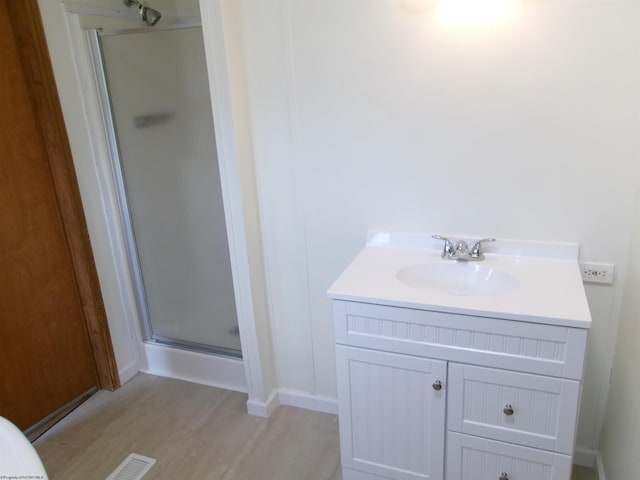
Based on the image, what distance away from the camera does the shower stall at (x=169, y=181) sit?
7.06 feet

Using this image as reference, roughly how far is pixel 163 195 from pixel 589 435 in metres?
2.16

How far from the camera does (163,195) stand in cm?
235

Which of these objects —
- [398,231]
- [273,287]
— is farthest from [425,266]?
[273,287]

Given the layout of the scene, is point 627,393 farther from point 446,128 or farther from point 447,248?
point 446,128

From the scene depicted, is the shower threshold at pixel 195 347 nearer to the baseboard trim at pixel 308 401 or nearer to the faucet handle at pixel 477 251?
the baseboard trim at pixel 308 401

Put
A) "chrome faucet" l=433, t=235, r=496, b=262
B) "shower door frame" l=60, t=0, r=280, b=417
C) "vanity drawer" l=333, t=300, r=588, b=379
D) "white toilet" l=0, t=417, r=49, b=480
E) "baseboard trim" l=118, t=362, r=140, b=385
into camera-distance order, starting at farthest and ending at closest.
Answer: "baseboard trim" l=118, t=362, r=140, b=385
"shower door frame" l=60, t=0, r=280, b=417
"chrome faucet" l=433, t=235, r=496, b=262
"vanity drawer" l=333, t=300, r=588, b=379
"white toilet" l=0, t=417, r=49, b=480

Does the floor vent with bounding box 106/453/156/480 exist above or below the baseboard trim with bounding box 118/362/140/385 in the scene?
below

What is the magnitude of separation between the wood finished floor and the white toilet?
1.15m

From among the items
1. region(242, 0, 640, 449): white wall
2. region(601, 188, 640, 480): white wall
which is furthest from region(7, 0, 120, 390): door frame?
region(601, 188, 640, 480): white wall

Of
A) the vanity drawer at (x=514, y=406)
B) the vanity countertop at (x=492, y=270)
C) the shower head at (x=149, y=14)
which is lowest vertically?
the vanity drawer at (x=514, y=406)

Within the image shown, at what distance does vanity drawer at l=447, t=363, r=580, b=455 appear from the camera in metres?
1.35

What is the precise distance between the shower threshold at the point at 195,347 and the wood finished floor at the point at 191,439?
0.65 feet

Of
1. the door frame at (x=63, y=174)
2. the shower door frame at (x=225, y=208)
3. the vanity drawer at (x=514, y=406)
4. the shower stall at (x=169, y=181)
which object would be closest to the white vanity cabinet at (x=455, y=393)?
the vanity drawer at (x=514, y=406)

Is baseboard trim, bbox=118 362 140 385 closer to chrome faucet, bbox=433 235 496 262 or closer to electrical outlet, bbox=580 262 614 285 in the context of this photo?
chrome faucet, bbox=433 235 496 262
